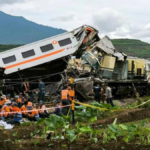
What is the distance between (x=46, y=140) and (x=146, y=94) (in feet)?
52.2

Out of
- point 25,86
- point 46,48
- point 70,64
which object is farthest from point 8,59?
point 70,64

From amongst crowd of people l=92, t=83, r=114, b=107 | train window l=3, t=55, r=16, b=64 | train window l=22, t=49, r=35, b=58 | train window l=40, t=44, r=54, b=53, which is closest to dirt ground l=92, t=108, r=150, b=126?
crowd of people l=92, t=83, r=114, b=107

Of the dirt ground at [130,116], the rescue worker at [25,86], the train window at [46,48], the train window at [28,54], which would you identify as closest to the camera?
the dirt ground at [130,116]

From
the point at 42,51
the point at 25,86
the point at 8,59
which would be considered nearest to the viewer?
the point at 25,86

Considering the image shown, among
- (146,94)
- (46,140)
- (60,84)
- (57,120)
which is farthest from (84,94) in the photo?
(46,140)

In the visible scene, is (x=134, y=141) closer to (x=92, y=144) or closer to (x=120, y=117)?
(x=92, y=144)

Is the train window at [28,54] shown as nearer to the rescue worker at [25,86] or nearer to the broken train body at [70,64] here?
the broken train body at [70,64]

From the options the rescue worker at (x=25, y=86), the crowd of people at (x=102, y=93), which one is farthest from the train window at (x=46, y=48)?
the crowd of people at (x=102, y=93)

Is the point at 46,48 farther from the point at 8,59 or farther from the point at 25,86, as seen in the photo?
the point at 25,86

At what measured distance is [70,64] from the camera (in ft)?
60.4

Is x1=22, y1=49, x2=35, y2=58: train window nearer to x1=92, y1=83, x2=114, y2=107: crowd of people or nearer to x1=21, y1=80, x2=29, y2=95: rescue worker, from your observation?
x1=21, y1=80, x2=29, y2=95: rescue worker

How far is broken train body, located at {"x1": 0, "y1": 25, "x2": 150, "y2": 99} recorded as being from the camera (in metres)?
18.2

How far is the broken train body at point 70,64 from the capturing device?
18.2m

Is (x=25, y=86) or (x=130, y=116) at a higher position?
(x=25, y=86)
